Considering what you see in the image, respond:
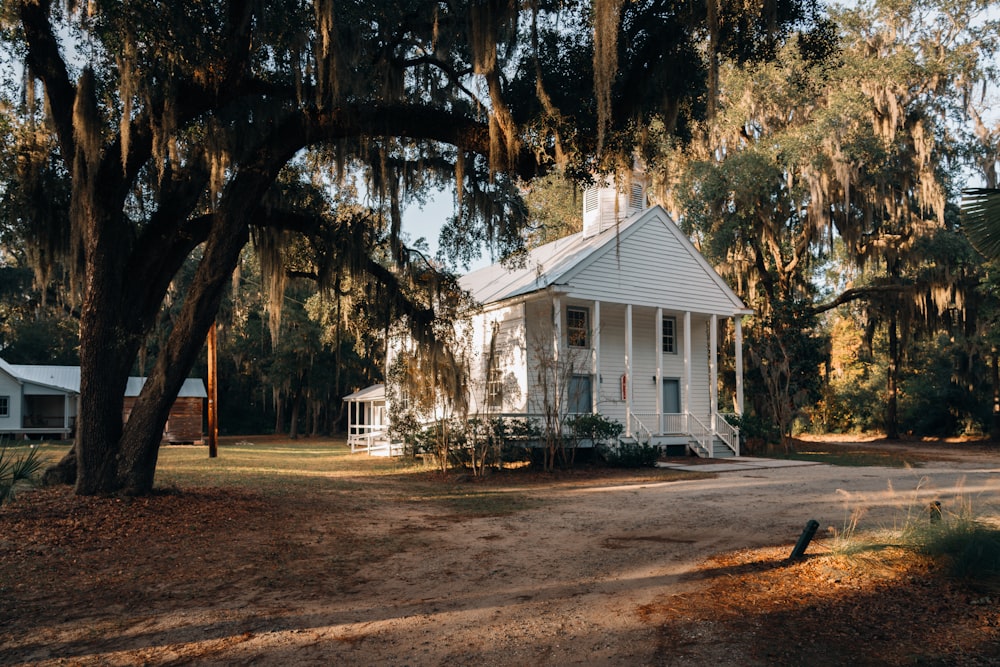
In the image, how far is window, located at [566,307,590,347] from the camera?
66.3 feet

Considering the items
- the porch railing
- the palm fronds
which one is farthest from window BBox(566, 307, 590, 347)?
the palm fronds

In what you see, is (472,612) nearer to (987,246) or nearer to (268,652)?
(268,652)

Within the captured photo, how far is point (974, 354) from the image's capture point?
102 ft

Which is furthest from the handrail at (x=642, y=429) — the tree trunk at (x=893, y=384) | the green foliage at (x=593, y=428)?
the tree trunk at (x=893, y=384)

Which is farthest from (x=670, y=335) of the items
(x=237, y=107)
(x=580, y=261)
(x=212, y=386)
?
(x=237, y=107)

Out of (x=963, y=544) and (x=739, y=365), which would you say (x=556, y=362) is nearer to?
(x=739, y=365)

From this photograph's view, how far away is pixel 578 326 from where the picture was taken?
67.4ft

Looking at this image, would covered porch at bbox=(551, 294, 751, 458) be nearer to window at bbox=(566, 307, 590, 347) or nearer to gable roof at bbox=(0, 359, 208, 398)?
window at bbox=(566, 307, 590, 347)

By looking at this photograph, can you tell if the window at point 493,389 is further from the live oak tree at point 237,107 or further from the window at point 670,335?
the window at point 670,335

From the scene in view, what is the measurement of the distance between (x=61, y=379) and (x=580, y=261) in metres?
31.1

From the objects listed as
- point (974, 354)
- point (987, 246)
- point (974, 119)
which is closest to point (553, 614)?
point (987, 246)

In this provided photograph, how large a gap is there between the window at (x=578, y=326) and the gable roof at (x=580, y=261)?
153 centimetres

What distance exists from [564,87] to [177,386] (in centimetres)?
694

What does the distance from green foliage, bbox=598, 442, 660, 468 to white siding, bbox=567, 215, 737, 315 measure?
405 cm
